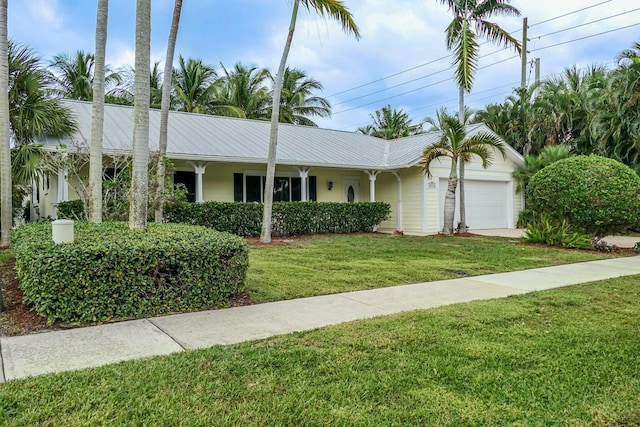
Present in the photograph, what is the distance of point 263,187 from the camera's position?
16188 mm

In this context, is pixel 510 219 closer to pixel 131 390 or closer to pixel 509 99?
pixel 509 99

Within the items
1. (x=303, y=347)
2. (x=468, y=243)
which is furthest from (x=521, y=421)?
(x=468, y=243)

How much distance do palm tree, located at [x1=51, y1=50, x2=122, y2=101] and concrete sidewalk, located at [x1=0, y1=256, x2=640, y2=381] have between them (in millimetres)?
23983

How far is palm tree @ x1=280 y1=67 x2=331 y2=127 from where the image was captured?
2923 centimetres

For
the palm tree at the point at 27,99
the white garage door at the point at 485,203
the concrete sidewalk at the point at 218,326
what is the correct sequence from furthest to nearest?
the white garage door at the point at 485,203 < the palm tree at the point at 27,99 < the concrete sidewalk at the point at 218,326

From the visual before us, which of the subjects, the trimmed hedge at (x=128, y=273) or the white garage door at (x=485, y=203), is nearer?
the trimmed hedge at (x=128, y=273)

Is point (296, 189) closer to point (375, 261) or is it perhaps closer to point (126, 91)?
point (375, 261)

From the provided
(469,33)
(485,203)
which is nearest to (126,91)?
(469,33)

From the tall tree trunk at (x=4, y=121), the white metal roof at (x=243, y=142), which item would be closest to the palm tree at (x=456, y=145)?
the white metal roof at (x=243, y=142)

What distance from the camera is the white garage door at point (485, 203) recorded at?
722 inches

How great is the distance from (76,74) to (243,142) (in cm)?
1502

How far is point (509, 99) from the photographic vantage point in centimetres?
2230

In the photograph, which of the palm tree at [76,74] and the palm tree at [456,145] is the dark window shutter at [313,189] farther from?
the palm tree at [76,74]

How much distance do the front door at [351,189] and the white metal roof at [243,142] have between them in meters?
1.21
